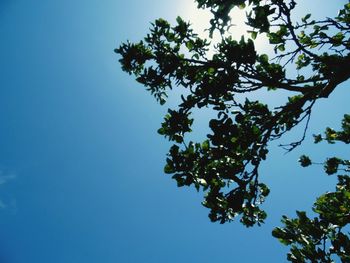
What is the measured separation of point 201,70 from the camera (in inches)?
307

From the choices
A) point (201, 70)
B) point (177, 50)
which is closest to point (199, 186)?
point (201, 70)

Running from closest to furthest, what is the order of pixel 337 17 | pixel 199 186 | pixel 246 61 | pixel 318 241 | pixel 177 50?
pixel 199 186
pixel 318 241
pixel 246 61
pixel 337 17
pixel 177 50

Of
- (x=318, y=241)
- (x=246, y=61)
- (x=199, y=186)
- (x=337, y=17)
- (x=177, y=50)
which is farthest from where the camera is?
(x=177, y=50)

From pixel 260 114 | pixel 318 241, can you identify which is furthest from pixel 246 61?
pixel 318 241

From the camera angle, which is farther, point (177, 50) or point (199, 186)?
point (177, 50)

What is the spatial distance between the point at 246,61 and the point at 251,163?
2.57m

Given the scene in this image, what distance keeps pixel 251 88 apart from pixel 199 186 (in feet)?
9.39

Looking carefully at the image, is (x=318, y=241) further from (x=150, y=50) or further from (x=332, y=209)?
(x=150, y=50)

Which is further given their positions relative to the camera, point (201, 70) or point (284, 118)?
point (201, 70)

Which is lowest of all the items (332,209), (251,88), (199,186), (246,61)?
(332,209)

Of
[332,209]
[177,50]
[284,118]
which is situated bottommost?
[332,209]

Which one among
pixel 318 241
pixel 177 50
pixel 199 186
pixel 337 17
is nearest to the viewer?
pixel 199 186

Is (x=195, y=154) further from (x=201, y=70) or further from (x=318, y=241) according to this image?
(x=318, y=241)

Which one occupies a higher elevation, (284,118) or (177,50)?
(177,50)
